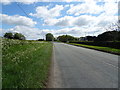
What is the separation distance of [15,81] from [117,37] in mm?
43770

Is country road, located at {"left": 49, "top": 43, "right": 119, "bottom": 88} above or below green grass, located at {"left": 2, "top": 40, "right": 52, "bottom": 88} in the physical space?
below

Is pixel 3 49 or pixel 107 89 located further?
pixel 3 49

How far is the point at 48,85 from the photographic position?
Result: 5.03 metres

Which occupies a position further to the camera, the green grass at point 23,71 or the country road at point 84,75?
the country road at point 84,75

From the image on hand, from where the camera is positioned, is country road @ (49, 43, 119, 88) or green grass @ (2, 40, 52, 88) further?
country road @ (49, 43, 119, 88)

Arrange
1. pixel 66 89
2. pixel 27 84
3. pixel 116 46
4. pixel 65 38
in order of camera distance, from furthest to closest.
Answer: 1. pixel 65 38
2. pixel 116 46
3. pixel 66 89
4. pixel 27 84

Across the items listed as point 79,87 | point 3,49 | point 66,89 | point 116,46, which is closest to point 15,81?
point 66,89

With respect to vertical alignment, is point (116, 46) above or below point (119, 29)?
below

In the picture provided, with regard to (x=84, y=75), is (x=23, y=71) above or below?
above

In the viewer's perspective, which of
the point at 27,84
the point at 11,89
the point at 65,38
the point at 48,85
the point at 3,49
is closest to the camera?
the point at 11,89

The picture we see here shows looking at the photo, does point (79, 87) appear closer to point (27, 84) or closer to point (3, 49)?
point (27, 84)

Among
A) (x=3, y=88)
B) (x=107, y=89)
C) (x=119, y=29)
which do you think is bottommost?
(x=107, y=89)

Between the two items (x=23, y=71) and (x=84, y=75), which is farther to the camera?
(x=84, y=75)

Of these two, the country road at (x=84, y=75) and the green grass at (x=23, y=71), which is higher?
the green grass at (x=23, y=71)
